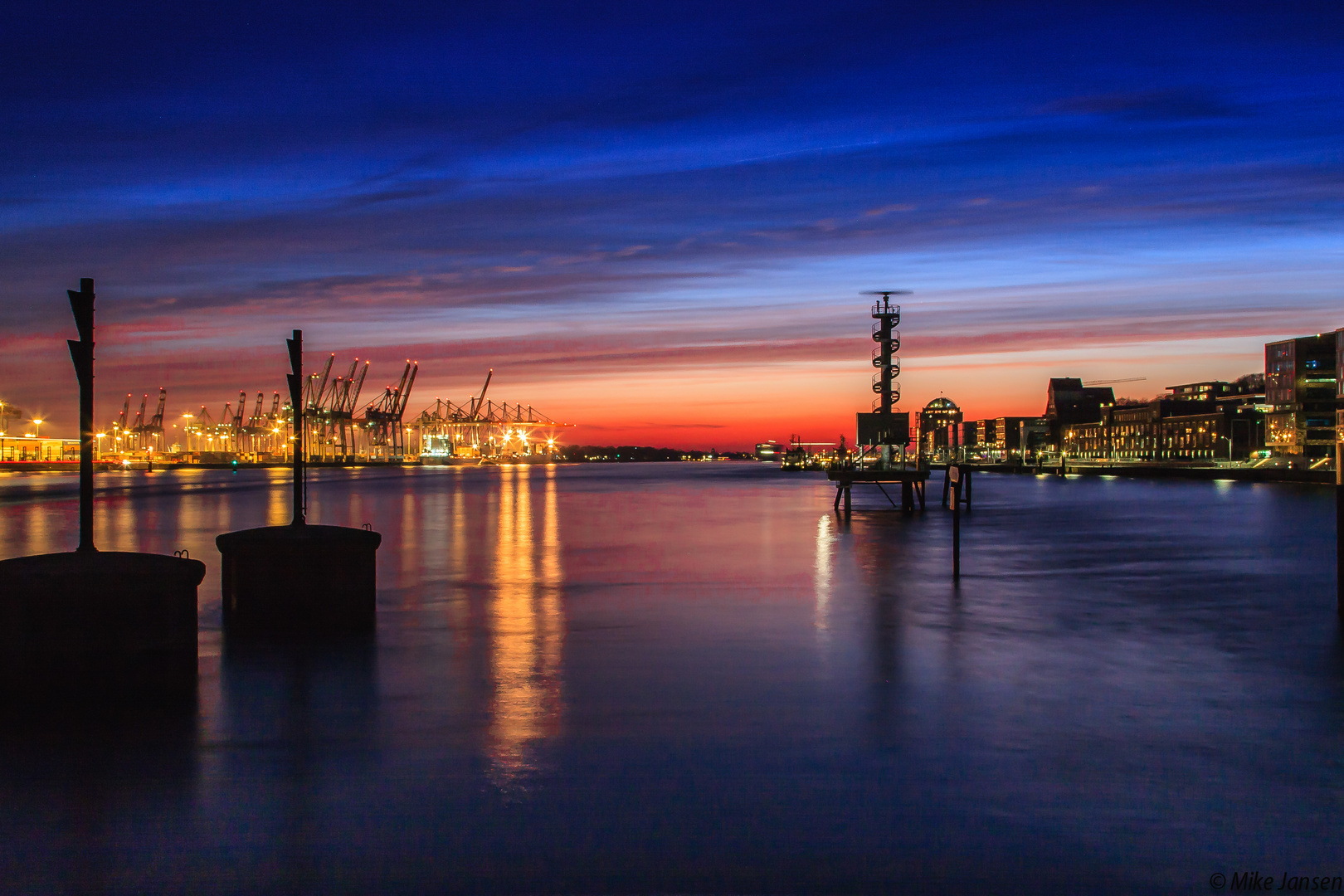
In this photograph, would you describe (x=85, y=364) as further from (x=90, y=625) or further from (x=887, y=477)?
(x=887, y=477)

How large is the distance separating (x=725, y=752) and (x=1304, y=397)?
166 m

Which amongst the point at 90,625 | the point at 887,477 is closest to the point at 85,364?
the point at 90,625

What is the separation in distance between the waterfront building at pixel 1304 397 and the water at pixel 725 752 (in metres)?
142

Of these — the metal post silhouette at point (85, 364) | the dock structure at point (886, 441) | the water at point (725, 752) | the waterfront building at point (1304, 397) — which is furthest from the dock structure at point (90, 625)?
the waterfront building at point (1304, 397)

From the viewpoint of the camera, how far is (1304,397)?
5812 inches

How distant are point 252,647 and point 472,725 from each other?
4.94m

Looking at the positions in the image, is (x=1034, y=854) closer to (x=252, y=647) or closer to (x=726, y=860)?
(x=726, y=860)

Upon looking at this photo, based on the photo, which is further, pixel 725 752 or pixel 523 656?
pixel 523 656

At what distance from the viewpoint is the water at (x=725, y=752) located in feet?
22.7

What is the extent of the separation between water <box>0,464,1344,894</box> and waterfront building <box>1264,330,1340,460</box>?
14247 centimetres

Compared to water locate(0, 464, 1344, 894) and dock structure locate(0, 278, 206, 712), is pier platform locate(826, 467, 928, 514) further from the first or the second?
dock structure locate(0, 278, 206, 712)

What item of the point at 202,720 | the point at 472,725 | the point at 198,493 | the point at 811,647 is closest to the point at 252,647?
the point at 202,720

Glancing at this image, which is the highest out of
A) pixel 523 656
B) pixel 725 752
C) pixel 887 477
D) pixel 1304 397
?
pixel 1304 397

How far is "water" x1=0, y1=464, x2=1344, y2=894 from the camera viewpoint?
691 centimetres
